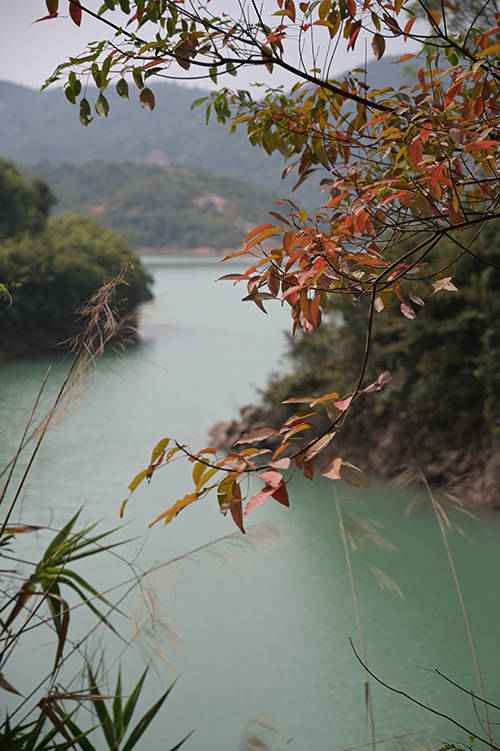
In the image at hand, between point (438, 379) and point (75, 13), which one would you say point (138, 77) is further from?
point (438, 379)

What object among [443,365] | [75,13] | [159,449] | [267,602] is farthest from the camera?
[443,365]

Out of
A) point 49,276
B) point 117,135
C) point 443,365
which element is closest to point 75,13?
point 443,365

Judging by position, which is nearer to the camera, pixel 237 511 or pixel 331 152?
pixel 237 511

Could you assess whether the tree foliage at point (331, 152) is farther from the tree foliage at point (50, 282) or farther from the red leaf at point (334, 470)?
the tree foliage at point (50, 282)

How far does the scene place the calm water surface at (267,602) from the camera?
276 centimetres

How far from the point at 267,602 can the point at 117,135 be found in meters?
33.4

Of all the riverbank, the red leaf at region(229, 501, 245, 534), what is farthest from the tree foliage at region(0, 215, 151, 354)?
the red leaf at region(229, 501, 245, 534)

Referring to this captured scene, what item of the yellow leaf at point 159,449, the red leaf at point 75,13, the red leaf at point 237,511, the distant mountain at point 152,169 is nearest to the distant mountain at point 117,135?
the distant mountain at point 152,169

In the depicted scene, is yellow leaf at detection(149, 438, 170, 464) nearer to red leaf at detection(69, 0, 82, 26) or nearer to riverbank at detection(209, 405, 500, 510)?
red leaf at detection(69, 0, 82, 26)

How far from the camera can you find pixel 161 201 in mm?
24453

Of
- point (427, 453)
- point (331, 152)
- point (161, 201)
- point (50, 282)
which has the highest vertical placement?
point (331, 152)

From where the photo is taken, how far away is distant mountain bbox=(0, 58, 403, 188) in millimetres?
31875

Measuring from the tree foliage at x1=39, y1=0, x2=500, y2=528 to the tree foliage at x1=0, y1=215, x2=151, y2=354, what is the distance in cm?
545

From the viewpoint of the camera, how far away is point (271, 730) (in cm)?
273
